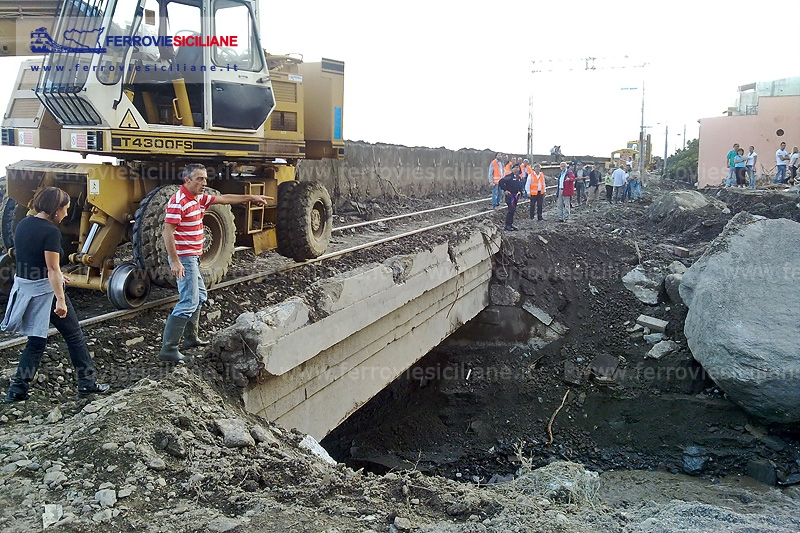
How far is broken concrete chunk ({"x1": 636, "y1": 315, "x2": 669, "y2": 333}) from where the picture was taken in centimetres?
1150

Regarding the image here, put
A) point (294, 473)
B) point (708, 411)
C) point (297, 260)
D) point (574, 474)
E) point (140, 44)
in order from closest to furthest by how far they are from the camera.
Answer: point (294, 473), point (574, 474), point (140, 44), point (297, 260), point (708, 411)

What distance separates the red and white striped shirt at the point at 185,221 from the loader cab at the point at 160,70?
5.13 ft

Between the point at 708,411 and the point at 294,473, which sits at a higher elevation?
the point at 294,473

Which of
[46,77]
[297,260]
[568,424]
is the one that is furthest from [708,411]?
[46,77]

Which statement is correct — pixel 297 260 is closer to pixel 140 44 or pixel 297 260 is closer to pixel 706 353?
pixel 140 44

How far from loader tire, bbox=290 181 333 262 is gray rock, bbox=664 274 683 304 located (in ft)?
22.5

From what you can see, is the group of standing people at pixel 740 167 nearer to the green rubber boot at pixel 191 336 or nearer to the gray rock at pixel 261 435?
the green rubber boot at pixel 191 336

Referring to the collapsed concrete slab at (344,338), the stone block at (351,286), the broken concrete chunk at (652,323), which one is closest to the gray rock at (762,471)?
the broken concrete chunk at (652,323)

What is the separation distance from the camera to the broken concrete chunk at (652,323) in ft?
37.7

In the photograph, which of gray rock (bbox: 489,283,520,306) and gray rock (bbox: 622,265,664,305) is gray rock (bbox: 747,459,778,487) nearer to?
gray rock (bbox: 622,265,664,305)

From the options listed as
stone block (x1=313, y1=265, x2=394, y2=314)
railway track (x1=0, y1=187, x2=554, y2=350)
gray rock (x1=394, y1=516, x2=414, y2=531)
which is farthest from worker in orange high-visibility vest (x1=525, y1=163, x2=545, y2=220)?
gray rock (x1=394, y1=516, x2=414, y2=531)

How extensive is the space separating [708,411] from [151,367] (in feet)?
26.0

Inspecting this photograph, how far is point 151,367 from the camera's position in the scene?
552 cm

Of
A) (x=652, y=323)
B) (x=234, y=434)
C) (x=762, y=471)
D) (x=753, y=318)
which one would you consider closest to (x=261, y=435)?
(x=234, y=434)
